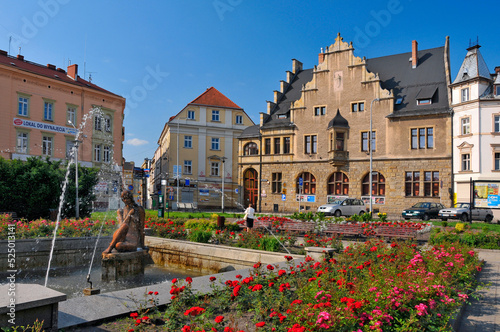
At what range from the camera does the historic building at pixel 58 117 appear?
114ft

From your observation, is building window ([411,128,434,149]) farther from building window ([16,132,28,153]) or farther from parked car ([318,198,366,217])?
building window ([16,132,28,153])

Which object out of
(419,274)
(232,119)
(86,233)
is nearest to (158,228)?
(86,233)

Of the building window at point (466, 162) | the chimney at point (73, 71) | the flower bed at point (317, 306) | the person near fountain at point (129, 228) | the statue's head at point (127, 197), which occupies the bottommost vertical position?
the flower bed at point (317, 306)

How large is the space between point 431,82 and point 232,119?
27.2 metres

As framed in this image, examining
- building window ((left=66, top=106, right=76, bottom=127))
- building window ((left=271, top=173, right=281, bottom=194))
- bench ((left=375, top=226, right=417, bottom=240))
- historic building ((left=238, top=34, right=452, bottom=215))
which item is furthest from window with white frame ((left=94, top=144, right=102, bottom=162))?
bench ((left=375, top=226, right=417, bottom=240))

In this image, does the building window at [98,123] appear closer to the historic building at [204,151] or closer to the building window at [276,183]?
the historic building at [204,151]

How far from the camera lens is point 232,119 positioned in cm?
5625

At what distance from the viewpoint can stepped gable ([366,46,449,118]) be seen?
37647mm

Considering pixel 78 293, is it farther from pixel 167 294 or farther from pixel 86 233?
pixel 86 233

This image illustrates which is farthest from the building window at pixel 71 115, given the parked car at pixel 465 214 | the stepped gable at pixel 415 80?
the parked car at pixel 465 214

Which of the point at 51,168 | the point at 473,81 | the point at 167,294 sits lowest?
the point at 167,294

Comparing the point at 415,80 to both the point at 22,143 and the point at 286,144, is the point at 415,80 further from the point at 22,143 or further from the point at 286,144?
the point at 22,143

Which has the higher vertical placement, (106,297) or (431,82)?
(431,82)

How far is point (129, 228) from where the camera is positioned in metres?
9.55
